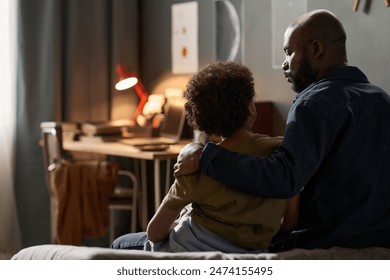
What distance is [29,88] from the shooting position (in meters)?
Answer: 4.55

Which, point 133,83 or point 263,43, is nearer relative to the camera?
point 263,43

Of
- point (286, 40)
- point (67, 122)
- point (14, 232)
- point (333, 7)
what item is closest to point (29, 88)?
point (67, 122)

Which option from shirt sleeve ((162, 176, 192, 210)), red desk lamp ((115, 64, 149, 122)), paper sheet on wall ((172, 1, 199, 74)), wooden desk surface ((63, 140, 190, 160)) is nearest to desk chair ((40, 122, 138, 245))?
wooden desk surface ((63, 140, 190, 160))

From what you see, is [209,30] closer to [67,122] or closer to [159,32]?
[159,32]

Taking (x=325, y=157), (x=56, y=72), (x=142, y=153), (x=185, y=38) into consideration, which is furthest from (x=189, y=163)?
(x=56, y=72)

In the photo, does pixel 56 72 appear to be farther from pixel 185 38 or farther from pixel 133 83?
pixel 185 38

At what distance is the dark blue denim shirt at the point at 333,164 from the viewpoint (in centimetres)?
161

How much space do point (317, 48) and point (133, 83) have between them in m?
2.72

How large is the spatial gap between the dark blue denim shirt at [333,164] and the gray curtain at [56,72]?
305 centimetres

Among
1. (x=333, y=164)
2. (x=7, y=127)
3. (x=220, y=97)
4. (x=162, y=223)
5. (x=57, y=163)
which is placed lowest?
(x=57, y=163)

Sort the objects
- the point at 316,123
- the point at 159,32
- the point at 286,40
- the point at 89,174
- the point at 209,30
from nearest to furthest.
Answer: the point at 316,123, the point at 286,40, the point at 89,174, the point at 209,30, the point at 159,32

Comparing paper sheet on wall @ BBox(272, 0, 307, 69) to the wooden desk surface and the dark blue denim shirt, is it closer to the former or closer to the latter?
the wooden desk surface

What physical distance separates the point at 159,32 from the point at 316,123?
329 centimetres

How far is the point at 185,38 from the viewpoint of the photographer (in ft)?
15.0
